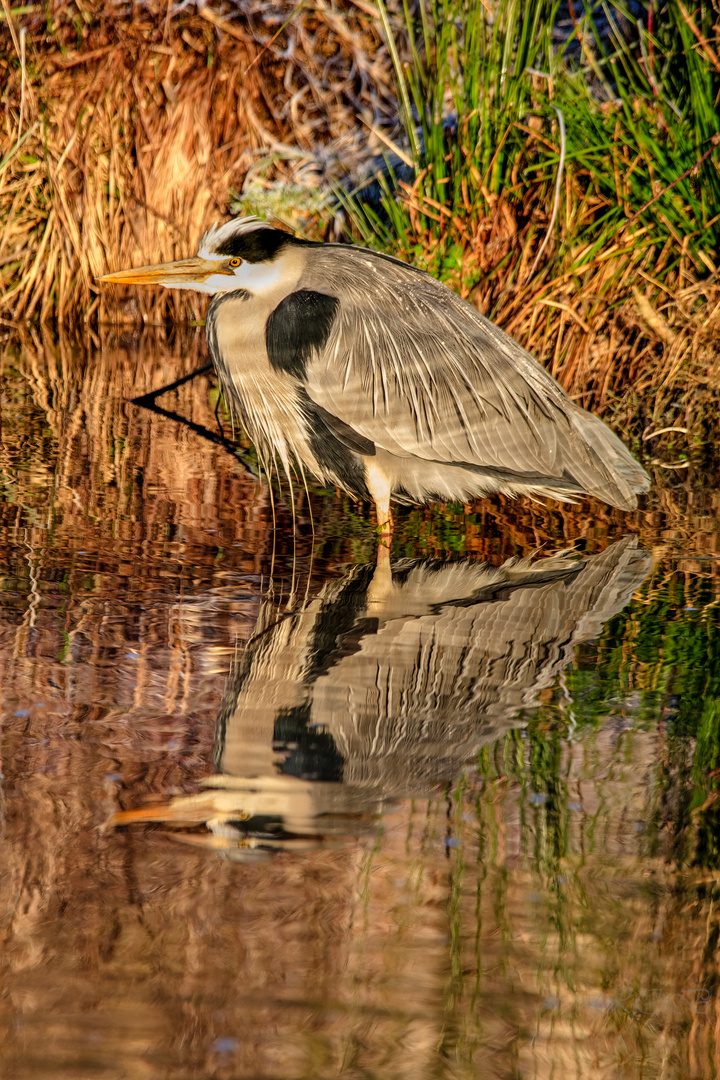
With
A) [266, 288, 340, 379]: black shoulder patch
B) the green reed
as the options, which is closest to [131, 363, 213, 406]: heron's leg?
the green reed

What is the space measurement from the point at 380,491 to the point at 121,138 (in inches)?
198

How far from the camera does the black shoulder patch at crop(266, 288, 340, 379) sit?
4711 mm

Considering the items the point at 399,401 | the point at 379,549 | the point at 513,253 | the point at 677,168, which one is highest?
the point at 677,168

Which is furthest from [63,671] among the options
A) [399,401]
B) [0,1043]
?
[399,401]

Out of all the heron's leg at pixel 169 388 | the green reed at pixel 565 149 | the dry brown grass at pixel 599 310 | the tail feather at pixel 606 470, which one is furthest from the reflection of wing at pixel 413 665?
the heron's leg at pixel 169 388

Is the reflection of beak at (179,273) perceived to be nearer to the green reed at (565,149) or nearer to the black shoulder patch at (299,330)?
the black shoulder patch at (299,330)

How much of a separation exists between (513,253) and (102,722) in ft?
12.9

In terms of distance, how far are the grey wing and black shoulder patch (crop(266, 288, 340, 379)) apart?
4 cm

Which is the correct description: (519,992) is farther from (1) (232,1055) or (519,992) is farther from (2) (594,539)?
(2) (594,539)

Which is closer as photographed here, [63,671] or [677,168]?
[63,671]

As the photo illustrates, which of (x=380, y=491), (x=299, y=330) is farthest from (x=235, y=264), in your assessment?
(x=380, y=491)

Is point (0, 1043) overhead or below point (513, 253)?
below

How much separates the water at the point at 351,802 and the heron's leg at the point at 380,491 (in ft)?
0.29

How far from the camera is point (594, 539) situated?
15.8 feet
